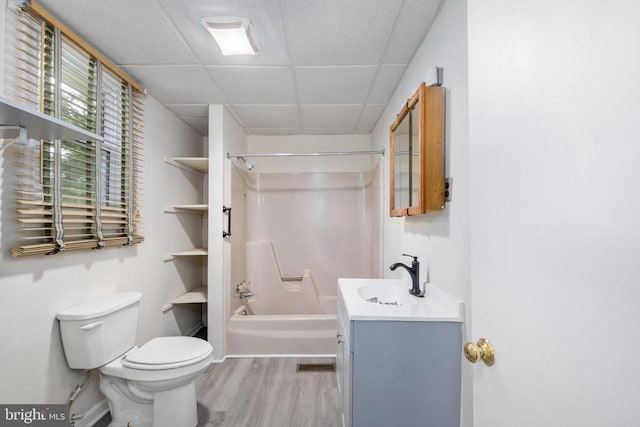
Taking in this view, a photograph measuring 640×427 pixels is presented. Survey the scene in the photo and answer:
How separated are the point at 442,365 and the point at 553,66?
1173mm

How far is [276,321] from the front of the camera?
261cm

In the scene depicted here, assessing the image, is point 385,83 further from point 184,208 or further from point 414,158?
point 184,208

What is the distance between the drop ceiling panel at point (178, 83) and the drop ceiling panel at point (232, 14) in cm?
24

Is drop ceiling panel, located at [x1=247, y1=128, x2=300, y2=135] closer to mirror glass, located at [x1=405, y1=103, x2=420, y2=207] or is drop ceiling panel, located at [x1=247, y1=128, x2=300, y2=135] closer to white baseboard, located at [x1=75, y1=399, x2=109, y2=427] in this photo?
mirror glass, located at [x1=405, y1=103, x2=420, y2=207]

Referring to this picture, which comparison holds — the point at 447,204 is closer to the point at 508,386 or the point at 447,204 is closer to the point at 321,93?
the point at 508,386

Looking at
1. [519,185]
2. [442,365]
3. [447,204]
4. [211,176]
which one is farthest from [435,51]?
[211,176]

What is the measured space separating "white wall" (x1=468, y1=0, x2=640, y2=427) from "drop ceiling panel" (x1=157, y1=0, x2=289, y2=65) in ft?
3.75

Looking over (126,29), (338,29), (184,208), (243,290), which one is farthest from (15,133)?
(243,290)

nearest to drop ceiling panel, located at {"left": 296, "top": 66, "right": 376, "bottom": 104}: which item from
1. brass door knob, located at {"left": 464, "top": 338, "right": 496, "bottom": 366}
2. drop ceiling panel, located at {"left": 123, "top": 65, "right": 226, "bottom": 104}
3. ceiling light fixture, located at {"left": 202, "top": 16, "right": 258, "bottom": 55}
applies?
ceiling light fixture, located at {"left": 202, "top": 16, "right": 258, "bottom": 55}

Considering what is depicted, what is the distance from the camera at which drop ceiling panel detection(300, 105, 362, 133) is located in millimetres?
2652

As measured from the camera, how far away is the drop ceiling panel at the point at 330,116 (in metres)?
2.65

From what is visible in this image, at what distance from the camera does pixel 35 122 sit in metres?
1.07

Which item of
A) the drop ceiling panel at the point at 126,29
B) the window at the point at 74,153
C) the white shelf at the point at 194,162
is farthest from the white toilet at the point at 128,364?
the drop ceiling panel at the point at 126,29

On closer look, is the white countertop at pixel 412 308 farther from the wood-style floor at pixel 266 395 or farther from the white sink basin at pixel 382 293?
the wood-style floor at pixel 266 395
